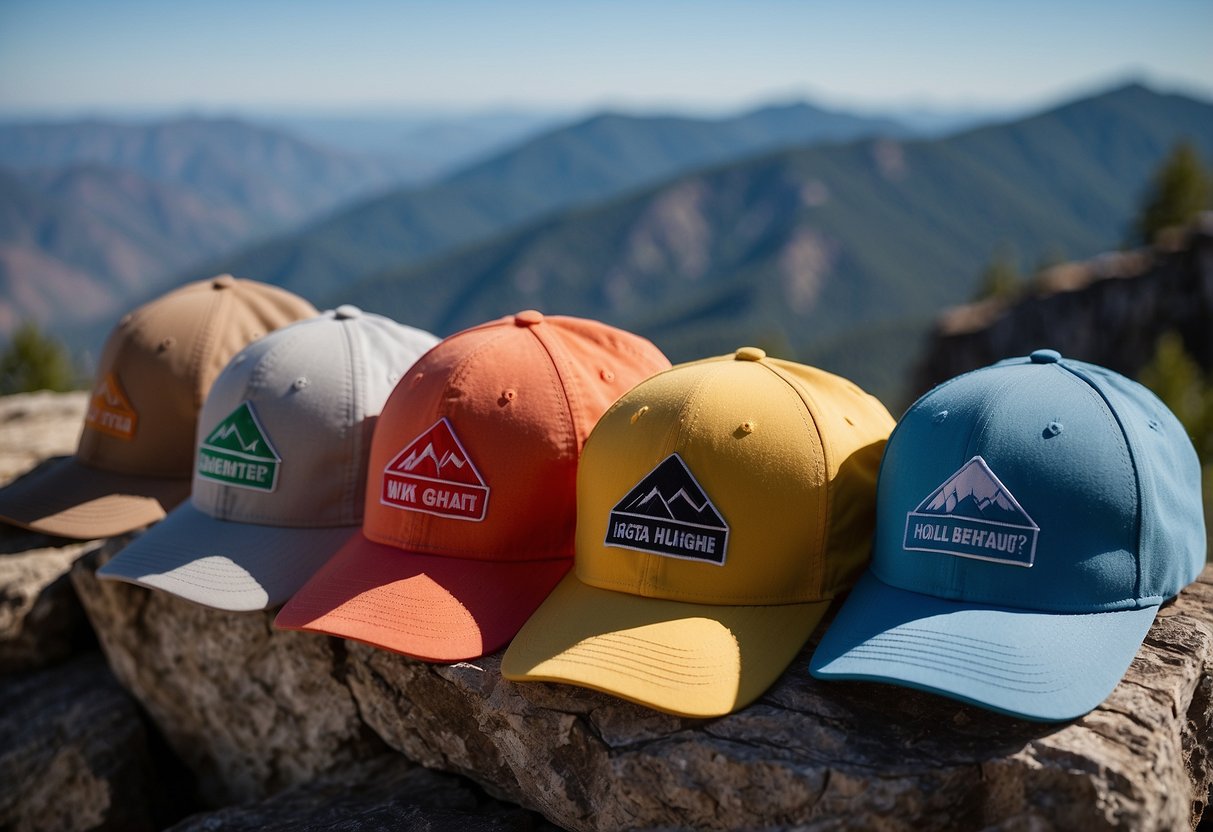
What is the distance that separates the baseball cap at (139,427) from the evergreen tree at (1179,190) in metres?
51.0

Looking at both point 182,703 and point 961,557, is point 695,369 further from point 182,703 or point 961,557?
point 182,703

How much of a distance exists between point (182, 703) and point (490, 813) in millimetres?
1699

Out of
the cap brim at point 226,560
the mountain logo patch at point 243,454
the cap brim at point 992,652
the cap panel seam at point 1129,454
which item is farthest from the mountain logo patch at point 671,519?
the mountain logo patch at point 243,454

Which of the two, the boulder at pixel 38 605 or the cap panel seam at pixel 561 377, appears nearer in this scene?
the cap panel seam at pixel 561 377

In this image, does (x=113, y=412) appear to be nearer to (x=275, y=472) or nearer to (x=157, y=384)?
(x=157, y=384)

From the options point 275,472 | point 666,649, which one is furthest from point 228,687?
point 666,649

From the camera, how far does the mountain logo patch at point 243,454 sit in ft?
11.1

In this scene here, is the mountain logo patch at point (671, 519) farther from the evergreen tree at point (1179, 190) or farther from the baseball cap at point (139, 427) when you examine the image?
the evergreen tree at point (1179, 190)

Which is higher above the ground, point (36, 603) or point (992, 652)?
→ point (992, 652)

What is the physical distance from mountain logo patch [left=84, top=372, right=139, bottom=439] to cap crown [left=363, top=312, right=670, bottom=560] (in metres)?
1.78

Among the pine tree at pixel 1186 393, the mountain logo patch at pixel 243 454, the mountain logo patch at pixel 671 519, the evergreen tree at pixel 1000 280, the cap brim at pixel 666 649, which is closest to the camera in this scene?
the cap brim at pixel 666 649

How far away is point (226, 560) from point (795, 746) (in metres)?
2.05

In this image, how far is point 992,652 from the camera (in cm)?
214

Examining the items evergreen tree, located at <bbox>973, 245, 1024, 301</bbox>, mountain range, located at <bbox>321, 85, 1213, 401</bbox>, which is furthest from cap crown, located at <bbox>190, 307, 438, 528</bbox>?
mountain range, located at <bbox>321, 85, 1213, 401</bbox>
